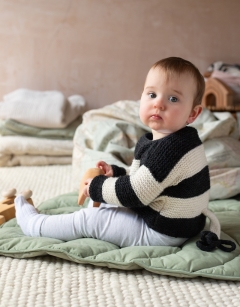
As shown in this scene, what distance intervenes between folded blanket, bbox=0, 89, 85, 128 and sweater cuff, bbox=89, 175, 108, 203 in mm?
1151

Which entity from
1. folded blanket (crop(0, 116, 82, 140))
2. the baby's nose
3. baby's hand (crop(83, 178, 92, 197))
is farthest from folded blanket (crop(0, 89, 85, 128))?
the baby's nose

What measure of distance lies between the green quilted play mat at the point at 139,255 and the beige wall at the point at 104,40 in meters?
1.55

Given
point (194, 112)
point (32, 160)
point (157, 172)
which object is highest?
point (194, 112)

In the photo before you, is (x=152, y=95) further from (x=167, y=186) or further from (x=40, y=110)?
(x=40, y=110)

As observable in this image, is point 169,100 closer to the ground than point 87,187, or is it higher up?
higher up

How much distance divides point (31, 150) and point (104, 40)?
77cm

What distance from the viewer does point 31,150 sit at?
2.21 metres

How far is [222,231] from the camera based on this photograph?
1183 mm

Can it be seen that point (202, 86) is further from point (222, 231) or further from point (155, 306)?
point (155, 306)

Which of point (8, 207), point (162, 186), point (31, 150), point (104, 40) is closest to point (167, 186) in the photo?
point (162, 186)

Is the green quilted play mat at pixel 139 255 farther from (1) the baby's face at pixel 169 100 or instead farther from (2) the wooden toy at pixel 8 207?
(1) the baby's face at pixel 169 100

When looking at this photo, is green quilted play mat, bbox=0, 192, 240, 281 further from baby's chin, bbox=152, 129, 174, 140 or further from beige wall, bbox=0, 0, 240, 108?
beige wall, bbox=0, 0, 240, 108

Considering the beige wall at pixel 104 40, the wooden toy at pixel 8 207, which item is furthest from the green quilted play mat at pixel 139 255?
the beige wall at pixel 104 40

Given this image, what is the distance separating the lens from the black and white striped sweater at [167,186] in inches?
40.4
